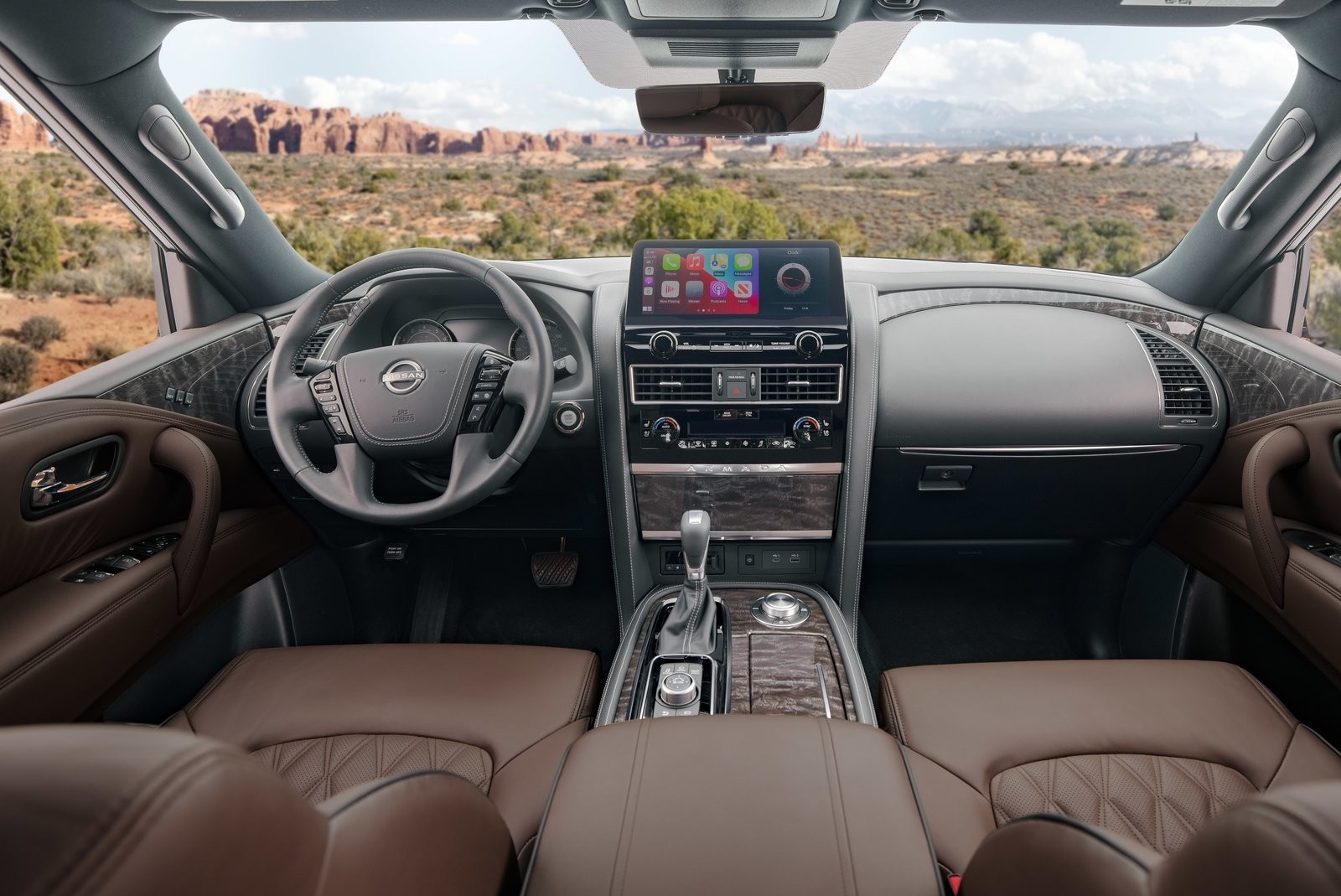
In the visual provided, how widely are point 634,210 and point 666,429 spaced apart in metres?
1.82

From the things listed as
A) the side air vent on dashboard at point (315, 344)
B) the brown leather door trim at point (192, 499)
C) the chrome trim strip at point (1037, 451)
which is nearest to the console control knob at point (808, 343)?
the chrome trim strip at point (1037, 451)

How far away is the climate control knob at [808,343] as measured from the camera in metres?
2.42

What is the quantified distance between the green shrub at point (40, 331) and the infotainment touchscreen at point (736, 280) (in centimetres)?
220

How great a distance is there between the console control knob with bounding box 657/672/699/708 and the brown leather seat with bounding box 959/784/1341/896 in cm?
101

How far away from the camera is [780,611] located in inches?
90.2

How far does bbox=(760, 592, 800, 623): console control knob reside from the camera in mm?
2273

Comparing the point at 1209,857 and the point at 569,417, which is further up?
the point at 1209,857

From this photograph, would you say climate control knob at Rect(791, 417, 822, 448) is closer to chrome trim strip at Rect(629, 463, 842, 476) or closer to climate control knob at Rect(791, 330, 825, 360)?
chrome trim strip at Rect(629, 463, 842, 476)

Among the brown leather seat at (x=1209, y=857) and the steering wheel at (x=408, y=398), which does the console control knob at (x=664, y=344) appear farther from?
the brown leather seat at (x=1209, y=857)

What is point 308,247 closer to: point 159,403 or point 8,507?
point 159,403

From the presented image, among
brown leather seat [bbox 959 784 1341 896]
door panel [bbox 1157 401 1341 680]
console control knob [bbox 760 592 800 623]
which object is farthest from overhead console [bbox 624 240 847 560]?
brown leather seat [bbox 959 784 1341 896]

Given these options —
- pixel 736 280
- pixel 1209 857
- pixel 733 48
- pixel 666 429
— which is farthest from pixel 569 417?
pixel 1209 857

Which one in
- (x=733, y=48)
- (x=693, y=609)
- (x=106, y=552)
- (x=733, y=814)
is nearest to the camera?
(x=733, y=814)

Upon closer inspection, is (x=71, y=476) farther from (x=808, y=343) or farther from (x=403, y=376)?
(x=808, y=343)
